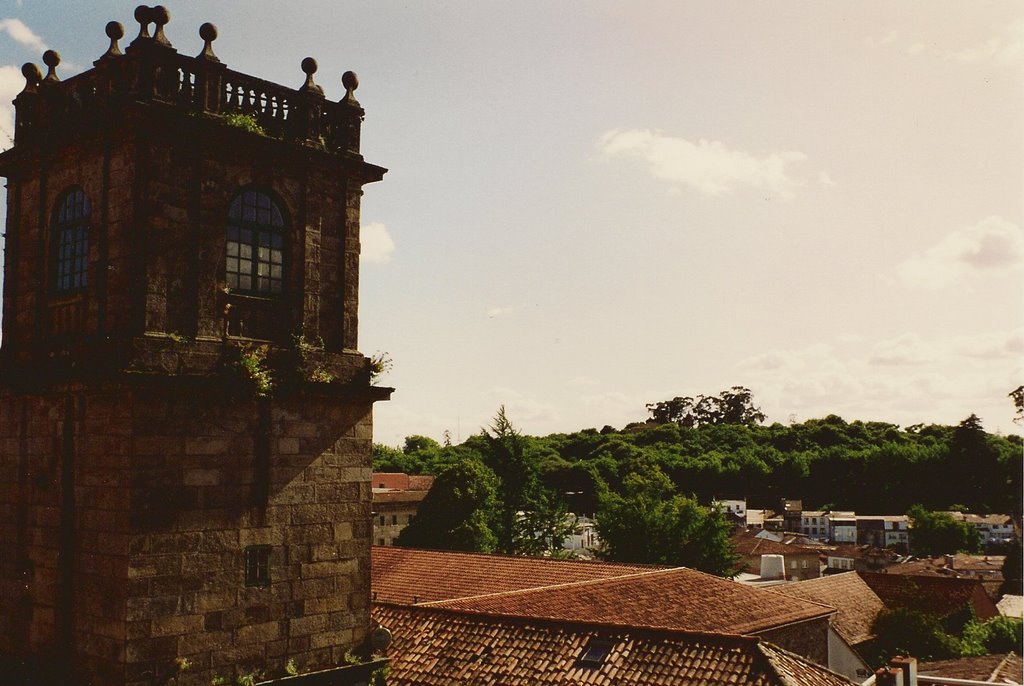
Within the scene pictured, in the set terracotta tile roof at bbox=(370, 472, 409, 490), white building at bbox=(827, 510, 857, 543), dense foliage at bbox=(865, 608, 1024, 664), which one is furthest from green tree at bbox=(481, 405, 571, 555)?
white building at bbox=(827, 510, 857, 543)

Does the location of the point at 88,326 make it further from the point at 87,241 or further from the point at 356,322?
the point at 356,322

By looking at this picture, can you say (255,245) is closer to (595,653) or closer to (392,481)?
(595,653)

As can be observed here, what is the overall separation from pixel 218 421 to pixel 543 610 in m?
10.9

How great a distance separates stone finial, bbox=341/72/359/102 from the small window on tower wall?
7063 millimetres

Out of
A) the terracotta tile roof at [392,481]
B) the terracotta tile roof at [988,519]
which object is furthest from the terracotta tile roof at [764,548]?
the terracotta tile roof at [988,519]

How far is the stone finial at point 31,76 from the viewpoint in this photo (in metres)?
13.4

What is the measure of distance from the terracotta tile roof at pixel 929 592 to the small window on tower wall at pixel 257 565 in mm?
37757

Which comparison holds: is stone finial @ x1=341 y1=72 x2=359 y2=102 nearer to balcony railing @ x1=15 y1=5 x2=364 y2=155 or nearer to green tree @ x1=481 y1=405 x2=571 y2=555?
balcony railing @ x1=15 y1=5 x2=364 y2=155

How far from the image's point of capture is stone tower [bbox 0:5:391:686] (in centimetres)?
1111

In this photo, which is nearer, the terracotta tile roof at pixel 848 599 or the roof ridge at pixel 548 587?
the roof ridge at pixel 548 587

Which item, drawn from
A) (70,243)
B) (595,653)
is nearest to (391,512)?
(595,653)

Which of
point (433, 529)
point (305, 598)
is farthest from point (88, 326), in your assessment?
point (433, 529)

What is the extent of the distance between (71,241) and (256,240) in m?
2.67

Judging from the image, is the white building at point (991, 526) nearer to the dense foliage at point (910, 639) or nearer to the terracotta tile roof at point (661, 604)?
the dense foliage at point (910, 639)
